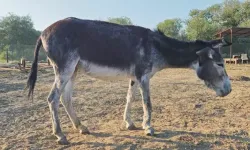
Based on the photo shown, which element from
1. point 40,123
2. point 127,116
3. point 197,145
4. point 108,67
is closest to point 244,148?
point 197,145

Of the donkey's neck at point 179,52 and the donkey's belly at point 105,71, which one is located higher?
the donkey's neck at point 179,52

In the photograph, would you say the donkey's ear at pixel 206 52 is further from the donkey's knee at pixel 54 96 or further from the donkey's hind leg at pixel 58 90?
the donkey's knee at pixel 54 96

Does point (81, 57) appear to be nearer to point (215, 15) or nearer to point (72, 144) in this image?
point (72, 144)

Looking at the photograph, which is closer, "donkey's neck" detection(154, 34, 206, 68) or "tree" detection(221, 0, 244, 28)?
"donkey's neck" detection(154, 34, 206, 68)

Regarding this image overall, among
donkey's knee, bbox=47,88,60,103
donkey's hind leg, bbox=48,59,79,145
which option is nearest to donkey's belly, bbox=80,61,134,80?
donkey's hind leg, bbox=48,59,79,145

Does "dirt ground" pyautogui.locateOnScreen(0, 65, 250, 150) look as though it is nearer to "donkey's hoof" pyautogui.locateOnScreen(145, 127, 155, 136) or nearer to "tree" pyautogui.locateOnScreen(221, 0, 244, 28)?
"donkey's hoof" pyautogui.locateOnScreen(145, 127, 155, 136)

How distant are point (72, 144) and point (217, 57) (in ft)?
9.62

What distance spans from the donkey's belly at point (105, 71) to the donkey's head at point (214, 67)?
1299 millimetres

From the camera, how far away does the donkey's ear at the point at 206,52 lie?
5.54m

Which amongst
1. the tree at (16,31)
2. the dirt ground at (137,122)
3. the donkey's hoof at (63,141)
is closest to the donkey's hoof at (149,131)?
the dirt ground at (137,122)

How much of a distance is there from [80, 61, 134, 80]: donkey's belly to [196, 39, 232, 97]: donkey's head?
1.30 m

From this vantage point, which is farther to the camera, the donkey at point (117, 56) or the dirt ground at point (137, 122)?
the donkey at point (117, 56)

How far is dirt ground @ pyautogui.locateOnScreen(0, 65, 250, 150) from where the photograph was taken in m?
4.98

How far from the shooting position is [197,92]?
9734 millimetres
